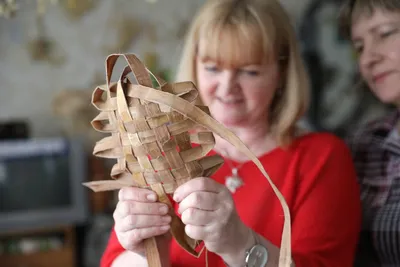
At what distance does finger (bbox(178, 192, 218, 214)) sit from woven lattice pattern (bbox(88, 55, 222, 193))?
0.02 meters

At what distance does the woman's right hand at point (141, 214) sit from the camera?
1.74ft

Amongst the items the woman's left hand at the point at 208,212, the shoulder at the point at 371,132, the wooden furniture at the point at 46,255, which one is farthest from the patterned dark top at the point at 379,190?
the wooden furniture at the point at 46,255

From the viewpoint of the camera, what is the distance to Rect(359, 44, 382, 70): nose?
0.89m

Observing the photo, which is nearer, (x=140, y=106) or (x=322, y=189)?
(x=140, y=106)

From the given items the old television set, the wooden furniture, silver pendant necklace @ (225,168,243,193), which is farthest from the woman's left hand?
the wooden furniture

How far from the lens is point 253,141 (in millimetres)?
795

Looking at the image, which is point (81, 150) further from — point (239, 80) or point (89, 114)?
point (239, 80)

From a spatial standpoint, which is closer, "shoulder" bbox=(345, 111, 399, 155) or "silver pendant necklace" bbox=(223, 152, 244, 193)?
"silver pendant necklace" bbox=(223, 152, 244, 193)

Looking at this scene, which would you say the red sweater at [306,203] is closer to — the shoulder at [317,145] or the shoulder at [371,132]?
the shoulder at [317,145]

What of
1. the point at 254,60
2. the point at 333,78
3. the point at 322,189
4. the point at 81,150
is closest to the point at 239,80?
the point at 254,60

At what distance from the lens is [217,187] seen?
0.53m

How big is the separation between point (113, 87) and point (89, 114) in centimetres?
147

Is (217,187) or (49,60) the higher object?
(49,60)

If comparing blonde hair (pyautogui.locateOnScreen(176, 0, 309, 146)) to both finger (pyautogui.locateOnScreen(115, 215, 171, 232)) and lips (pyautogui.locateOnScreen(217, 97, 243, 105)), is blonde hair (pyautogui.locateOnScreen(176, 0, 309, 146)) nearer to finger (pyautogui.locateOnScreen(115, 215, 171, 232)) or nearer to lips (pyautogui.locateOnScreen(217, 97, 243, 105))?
lips (pyautogui.locateOnScreen(217, 97, 243, 105))
